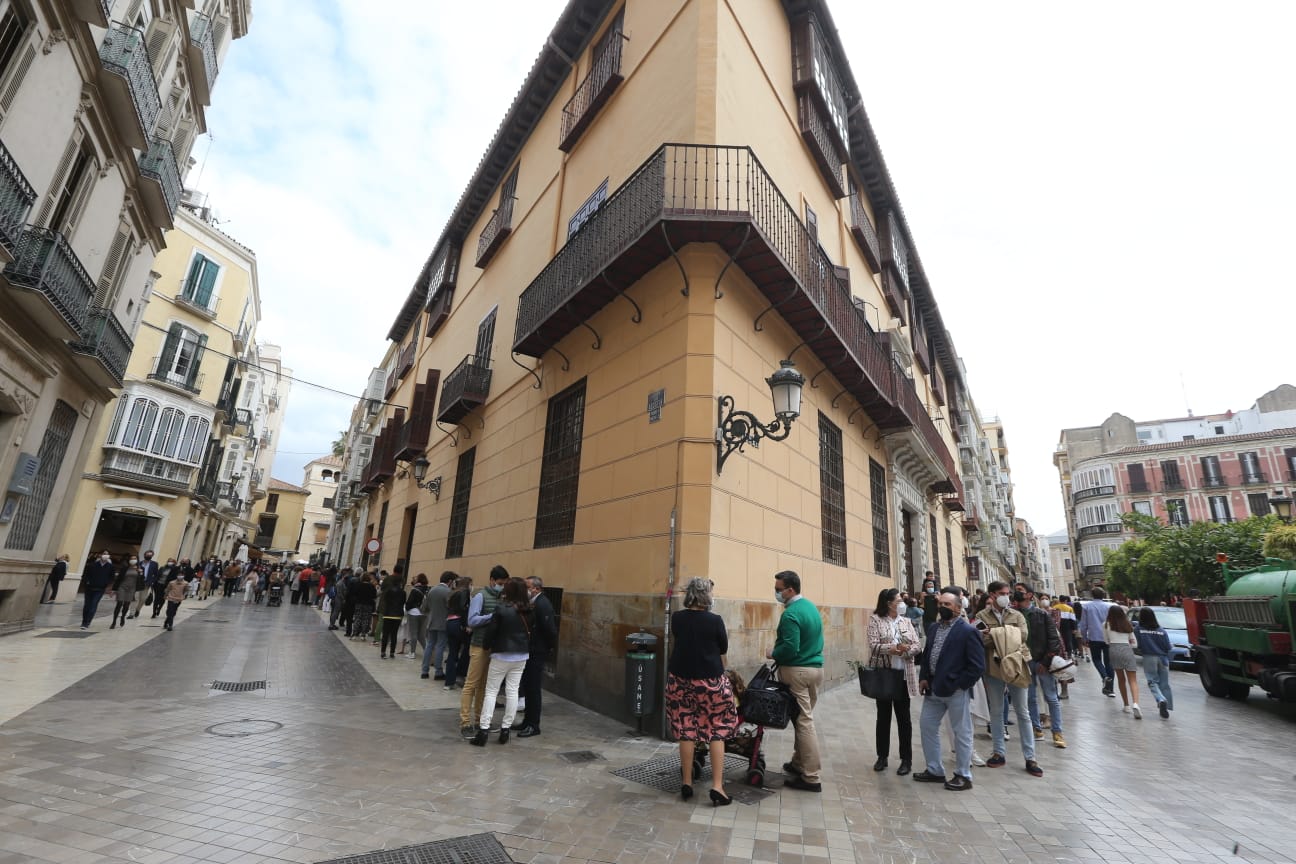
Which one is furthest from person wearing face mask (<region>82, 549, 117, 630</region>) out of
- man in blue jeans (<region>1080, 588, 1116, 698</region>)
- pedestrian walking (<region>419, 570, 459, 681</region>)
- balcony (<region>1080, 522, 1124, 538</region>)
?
balcony (<region>1080, 522, 1124, 538</region>)

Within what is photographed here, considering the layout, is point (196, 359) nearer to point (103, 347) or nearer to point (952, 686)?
point (103, 347)

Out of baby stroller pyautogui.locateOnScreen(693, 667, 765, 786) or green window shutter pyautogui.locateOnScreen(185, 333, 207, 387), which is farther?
green window shutter pyautogui.locateOnScreen(185, 333, 207, 387)

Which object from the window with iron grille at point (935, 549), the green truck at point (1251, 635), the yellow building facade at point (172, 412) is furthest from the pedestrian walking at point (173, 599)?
the green truck at point (1251, 635)

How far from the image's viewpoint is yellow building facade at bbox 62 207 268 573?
2220 cm

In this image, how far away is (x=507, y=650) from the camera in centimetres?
587

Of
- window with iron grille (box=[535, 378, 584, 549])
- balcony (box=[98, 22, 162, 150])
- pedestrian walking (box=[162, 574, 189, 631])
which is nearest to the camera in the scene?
window with iron grille (box=[535, 378, 584, 549])

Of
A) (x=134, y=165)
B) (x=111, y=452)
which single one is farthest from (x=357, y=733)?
(x=111, y=452)

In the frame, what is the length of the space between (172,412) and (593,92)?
76.5 ft

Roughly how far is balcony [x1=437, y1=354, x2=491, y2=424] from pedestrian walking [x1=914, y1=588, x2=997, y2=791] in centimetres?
1117

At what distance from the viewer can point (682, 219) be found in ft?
23.6

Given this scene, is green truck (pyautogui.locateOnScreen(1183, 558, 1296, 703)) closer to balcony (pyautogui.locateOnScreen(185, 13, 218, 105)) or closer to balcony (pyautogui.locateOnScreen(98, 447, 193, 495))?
balcony (pyautogui.locateOnScreen(185, 13, 218, 105))

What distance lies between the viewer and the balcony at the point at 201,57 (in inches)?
543

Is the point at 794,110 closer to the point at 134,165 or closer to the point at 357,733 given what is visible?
the point at 357,733

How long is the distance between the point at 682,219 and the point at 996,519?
130 ft
